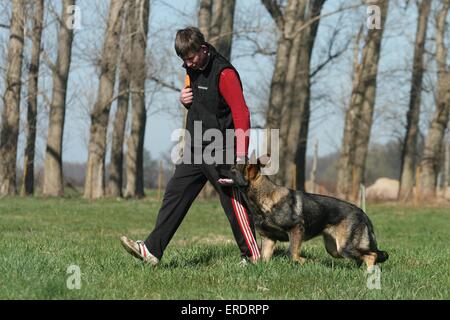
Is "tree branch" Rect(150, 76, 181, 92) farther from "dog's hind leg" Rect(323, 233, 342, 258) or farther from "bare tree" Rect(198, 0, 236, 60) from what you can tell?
"dog's hind leg" Rect(323, 233, 342, 258)

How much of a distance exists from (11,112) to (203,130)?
80.5 feet

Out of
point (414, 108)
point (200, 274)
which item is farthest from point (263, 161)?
point (414, 108)

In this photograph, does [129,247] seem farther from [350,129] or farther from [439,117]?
[350,129]

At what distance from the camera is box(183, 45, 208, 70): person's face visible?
747cm

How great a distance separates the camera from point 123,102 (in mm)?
32969

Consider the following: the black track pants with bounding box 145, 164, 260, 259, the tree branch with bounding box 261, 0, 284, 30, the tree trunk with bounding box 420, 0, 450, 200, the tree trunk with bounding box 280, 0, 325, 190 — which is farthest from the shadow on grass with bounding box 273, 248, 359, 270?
the tree trunk with bounding box 420, 0, 450, 200

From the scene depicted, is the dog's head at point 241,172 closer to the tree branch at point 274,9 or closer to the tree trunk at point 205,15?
the tree trunk at point 205,15

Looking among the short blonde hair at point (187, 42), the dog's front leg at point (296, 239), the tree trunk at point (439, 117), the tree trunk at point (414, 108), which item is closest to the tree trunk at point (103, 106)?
the tree trunk at point (414, 108)

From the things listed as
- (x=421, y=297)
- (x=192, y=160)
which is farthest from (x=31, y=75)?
(x=421, y=297)

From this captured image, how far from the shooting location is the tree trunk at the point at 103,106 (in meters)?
28.2

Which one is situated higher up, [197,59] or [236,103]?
[197,59]

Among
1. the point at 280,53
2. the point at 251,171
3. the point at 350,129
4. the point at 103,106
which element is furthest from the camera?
the point at 350,129

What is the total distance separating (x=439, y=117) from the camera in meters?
32.1
